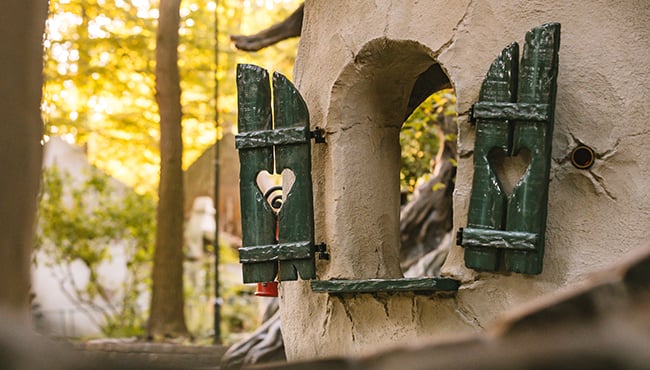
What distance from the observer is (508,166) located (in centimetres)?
472

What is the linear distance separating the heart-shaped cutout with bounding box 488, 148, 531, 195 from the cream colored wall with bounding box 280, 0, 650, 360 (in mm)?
158

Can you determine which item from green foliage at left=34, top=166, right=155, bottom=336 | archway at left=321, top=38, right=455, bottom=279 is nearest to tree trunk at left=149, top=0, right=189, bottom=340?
green foliage at left=34, top=166, right=155, bottom=336

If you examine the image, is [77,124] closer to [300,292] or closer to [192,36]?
[192,36]

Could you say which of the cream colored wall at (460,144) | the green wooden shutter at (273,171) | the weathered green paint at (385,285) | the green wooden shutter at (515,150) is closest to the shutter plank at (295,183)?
the green wooden shutter at (273,171)

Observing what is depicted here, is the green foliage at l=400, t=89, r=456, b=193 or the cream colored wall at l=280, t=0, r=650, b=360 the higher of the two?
the green foliage at l=400, t=89, r=456, b=193

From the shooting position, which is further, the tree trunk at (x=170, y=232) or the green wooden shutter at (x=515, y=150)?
the tree trunk at (x=170, y=232)

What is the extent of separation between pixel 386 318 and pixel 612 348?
3967 millimetres

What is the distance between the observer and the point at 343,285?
5.12 m

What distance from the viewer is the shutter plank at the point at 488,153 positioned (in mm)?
4602

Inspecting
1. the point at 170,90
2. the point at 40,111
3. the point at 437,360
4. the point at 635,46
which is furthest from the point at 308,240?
the point at 170,90

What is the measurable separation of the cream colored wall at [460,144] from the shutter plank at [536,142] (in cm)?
15

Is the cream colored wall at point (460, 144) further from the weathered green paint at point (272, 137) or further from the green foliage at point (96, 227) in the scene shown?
the green foliage at point (96, 227)

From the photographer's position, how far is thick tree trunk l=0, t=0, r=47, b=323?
253cm

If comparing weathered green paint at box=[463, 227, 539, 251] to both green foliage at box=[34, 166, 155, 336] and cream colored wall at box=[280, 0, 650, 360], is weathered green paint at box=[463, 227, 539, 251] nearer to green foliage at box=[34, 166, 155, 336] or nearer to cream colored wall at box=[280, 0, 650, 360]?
cream colored wall at box=[280, 0, 650, 360]
